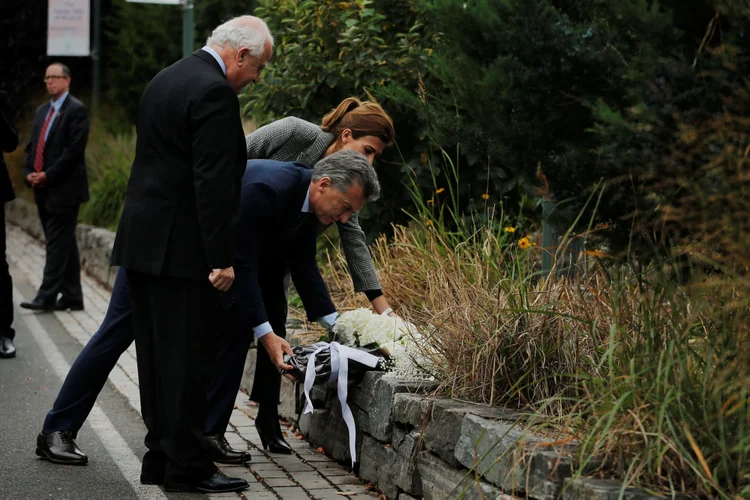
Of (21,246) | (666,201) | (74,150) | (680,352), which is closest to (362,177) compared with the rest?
(666,201)

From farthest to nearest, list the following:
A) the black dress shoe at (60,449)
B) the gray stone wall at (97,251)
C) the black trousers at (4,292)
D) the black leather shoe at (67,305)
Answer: the gray stone wall at (97,251) < the black leather shoe at (67,305) < the black trousers at (4,292) < the black dress shoe at (60,449)

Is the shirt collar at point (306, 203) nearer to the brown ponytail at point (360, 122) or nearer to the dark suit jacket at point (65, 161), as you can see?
the brown ponytail at point (360, 122)

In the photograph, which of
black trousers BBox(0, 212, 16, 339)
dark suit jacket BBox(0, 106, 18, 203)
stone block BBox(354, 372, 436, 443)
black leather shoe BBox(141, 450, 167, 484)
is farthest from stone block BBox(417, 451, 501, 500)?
dark suit jacket BBox(0, 106, 18, 203)

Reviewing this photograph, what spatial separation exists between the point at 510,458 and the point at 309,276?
205 centimetres

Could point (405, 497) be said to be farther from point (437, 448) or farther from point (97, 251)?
point (97, 251)

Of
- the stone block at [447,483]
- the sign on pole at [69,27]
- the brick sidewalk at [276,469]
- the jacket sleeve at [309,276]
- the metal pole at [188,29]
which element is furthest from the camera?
the sign on pole at [69,27]

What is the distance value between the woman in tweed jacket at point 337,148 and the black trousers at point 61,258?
182 inches

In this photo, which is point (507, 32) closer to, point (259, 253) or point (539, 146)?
point (539, 146)

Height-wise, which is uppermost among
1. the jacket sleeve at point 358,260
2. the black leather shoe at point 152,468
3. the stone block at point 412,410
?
the jacket sleeve at point 358,260

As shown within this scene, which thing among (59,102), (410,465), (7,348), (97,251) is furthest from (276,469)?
(97,251)

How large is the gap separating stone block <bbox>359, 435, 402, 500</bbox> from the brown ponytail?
158 cm

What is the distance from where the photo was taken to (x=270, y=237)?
5.18m

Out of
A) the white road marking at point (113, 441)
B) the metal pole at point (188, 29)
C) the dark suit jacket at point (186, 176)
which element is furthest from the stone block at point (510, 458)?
the metal pole at point (188, 29)

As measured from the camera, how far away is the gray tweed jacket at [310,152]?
18.5ft
